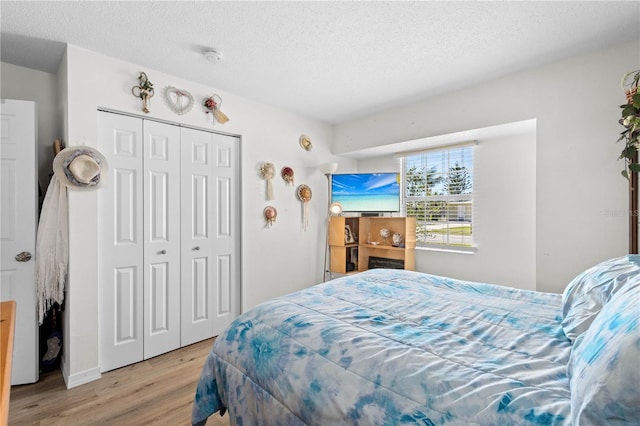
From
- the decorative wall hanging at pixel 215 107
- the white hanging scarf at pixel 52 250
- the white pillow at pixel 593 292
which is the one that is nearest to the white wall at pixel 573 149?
the white pillow at pixel 593 292

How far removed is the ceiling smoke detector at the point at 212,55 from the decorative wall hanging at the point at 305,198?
1.74m

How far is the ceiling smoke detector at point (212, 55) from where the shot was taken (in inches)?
89.3

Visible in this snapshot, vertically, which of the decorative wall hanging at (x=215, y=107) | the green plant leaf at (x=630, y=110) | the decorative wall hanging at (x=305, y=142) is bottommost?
the green plant leaf at (x=630, y=110)

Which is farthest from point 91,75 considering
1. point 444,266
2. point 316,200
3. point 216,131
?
point 444,266

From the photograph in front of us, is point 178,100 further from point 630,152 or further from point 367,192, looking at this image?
point 630,152

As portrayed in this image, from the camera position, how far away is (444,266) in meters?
3.51

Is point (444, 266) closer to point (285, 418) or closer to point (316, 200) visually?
point (316, 200)

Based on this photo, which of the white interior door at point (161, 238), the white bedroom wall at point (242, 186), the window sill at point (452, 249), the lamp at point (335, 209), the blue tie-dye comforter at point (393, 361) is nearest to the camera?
the blue tie-dye comforter at point (393, 361)

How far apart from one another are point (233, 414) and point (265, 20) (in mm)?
2206

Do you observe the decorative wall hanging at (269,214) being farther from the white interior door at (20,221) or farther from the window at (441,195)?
the white interior door at (20,221)

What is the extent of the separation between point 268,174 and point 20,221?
6.68 ft

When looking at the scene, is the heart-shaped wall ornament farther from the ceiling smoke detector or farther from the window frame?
the window frame

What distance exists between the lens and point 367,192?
3838mm

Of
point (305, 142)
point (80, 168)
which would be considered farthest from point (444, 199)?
point (80, 168)
